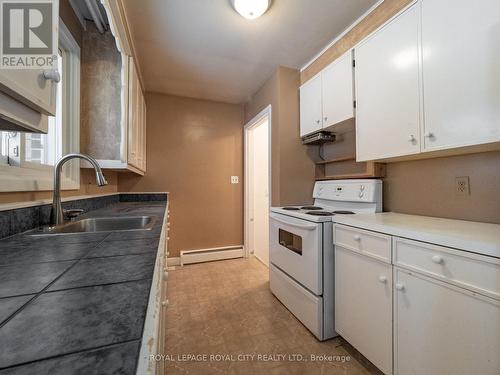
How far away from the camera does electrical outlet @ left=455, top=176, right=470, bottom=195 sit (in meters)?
1.24

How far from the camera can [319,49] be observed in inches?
79.4

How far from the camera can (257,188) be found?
319 cm

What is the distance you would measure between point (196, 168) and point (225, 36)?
1697 mm

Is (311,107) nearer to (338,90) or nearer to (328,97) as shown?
(328,97)

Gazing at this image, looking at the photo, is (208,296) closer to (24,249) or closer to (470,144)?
(24,249)

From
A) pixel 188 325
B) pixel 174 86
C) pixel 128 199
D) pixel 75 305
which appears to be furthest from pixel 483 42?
pixel 128 199

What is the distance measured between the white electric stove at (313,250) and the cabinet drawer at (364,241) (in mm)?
95

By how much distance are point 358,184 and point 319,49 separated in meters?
1.29

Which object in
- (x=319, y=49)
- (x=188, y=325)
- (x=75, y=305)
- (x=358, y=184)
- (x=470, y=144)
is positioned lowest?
(x=188, y=325)

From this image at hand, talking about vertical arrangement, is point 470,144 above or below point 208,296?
above

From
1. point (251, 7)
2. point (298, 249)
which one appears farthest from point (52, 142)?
point (298, 249)

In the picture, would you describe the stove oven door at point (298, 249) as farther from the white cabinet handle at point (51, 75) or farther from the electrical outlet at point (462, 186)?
the white cabinet handle at point (51, 75)

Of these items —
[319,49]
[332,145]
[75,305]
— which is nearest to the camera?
[75,305]

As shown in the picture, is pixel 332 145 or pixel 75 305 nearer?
pixel 75 305
